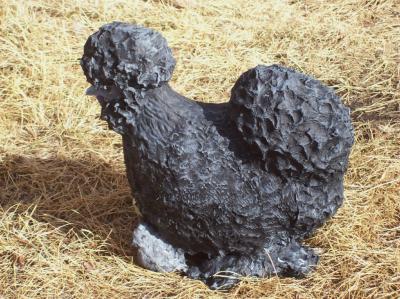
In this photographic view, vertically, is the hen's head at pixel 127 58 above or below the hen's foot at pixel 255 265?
above

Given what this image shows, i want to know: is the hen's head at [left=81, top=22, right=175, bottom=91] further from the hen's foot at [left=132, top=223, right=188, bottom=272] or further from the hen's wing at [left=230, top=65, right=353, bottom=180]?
the hen's foot at [left=132, top=223, right=188, bottom=272]

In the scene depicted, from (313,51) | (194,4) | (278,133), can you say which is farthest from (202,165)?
(194,4)

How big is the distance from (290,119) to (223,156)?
1.06ft

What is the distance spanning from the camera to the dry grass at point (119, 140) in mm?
3053

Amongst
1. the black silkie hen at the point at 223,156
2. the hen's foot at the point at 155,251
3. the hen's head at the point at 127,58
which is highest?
the hen's head at the point at 127,58

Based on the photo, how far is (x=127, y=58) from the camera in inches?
103

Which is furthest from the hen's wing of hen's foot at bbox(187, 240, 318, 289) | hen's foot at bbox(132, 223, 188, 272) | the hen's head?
hen's foot at bbox(132, 223, 188, 272)

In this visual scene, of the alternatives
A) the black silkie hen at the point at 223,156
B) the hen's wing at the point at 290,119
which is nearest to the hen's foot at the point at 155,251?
the black silkie hen at the point at 223,156

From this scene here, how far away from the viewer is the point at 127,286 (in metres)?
3.02

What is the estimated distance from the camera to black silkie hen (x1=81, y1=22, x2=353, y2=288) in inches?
104

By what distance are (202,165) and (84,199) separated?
39.4 inches

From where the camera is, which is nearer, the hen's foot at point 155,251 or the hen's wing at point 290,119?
the hen's wing at point 290,119

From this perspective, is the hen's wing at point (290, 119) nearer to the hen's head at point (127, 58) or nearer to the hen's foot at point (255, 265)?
the hen's head at point (127, 58)

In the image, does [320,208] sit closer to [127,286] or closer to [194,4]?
[127,286]
